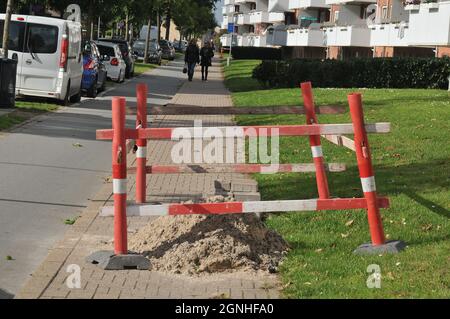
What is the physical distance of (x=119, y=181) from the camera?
7211 mm

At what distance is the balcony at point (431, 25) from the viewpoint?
97.6ft

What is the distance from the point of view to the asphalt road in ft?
25.4

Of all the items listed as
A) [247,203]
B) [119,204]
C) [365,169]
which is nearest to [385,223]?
[365,169]

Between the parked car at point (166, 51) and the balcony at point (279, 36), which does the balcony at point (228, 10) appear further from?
the balcony at point (279, 36)

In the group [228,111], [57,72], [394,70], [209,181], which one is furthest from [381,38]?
[228,111]

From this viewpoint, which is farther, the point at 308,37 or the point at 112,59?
the point at 308,37

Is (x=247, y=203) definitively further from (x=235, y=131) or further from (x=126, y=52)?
(x=126, y=52)

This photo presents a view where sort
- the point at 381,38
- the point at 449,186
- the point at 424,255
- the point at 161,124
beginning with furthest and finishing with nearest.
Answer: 1. the point at 381,38
2. the point at 161,124
3. the point at 449,186
4. the point at 424,255

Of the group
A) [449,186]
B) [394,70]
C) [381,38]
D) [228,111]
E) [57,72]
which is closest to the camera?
[228,111]

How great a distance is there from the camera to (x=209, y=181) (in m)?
11.7

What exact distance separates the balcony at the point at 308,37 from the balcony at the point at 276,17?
20.8 meters

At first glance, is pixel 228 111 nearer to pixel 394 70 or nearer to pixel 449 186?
pixel 449 186

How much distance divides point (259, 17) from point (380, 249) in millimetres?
94477
